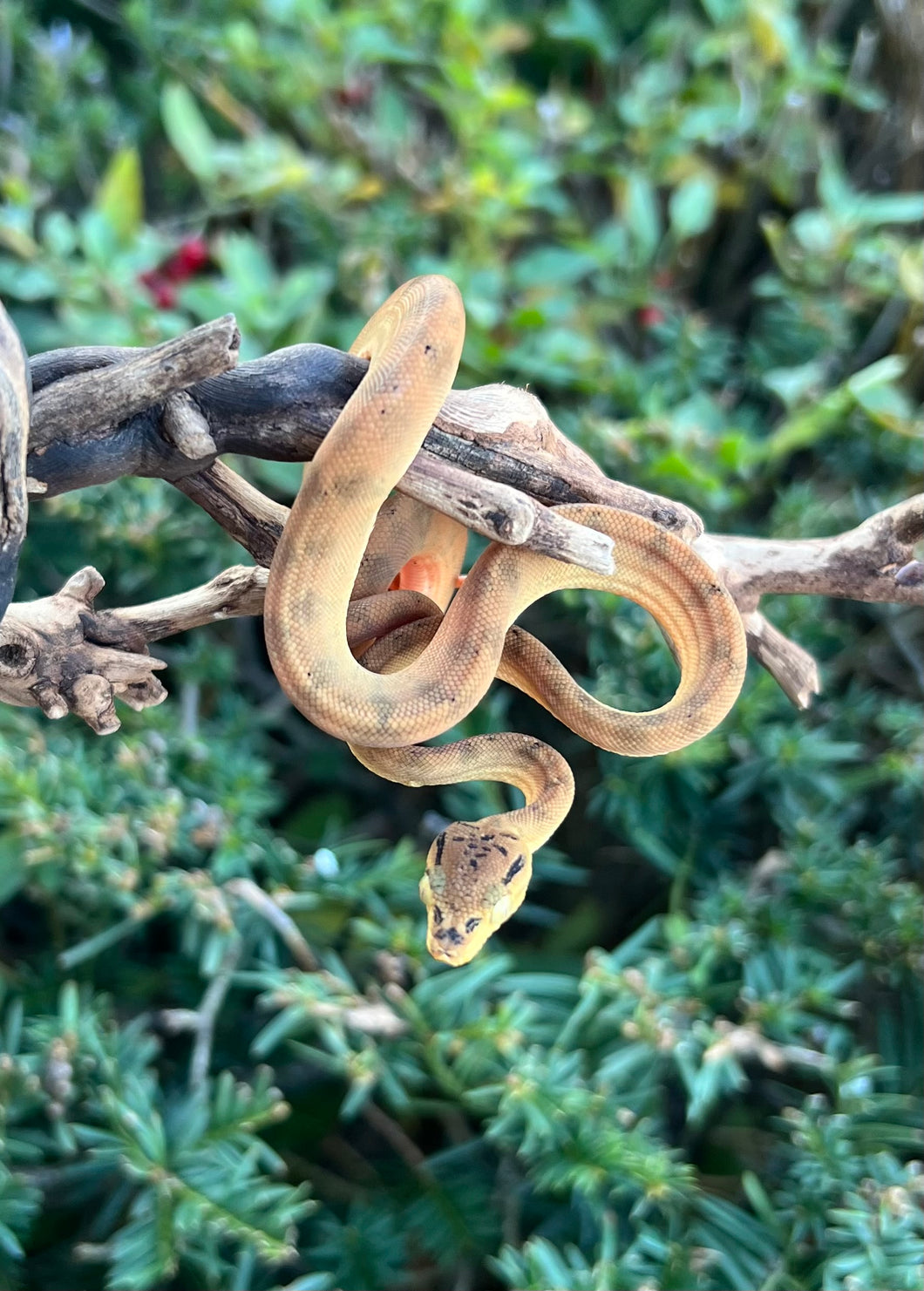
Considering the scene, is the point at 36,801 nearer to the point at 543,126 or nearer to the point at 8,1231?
the point at 8,1231

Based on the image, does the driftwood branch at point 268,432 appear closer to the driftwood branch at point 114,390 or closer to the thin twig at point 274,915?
the driftwood branch at point 114,390

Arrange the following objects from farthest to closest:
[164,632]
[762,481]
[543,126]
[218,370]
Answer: [543,126]
[762,481]
[164,632]
[218,370]

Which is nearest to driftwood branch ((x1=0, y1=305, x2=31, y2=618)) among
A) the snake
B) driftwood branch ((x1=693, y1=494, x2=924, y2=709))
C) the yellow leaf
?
the snake

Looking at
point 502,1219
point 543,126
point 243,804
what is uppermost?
point 543,126

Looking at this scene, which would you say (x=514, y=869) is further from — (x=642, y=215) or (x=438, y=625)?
(x=642, y=215)

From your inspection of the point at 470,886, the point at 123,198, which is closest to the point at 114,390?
the point at 470,886

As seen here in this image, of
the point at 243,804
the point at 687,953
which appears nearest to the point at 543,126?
the point at 243,804

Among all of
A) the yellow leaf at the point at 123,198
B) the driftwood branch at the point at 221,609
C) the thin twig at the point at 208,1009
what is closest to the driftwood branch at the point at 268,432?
the driftwood branch at the point at 221,609
